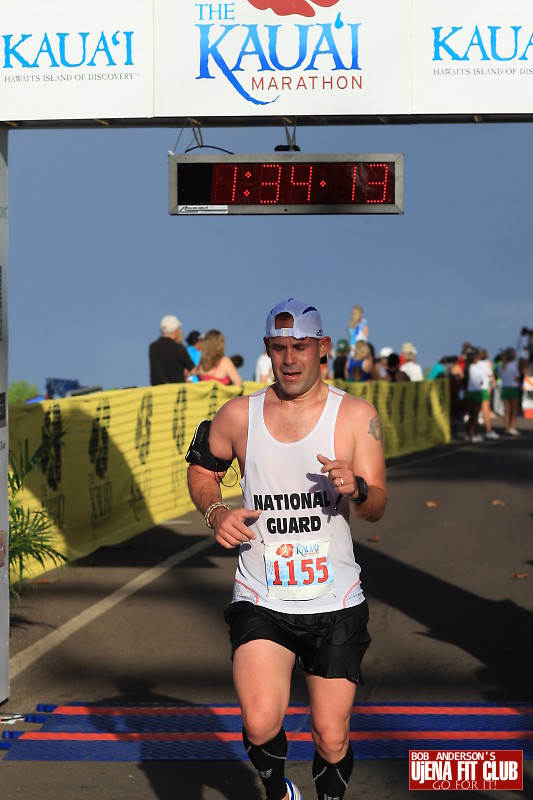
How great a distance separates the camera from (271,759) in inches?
205

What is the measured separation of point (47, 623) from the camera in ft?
33.6

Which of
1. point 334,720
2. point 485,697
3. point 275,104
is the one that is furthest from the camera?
point 485,697

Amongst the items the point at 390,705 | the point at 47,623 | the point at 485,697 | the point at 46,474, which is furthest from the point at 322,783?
the point at 46,474

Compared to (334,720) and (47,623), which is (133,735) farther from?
(47,623)

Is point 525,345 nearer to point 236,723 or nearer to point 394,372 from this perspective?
point 394,372

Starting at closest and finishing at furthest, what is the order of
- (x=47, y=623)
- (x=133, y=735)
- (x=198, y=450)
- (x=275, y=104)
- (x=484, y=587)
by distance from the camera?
(x=198, y=450) < (x=133, y=735) < (x=275, y=104) < (x=47, y=623) < (x=484, y=587)

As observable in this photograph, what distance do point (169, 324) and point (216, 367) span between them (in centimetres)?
169

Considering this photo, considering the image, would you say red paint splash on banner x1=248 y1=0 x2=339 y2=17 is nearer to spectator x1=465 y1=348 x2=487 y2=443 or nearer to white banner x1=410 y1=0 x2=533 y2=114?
white banner x1=410 y1=0 x2=533 y2=114

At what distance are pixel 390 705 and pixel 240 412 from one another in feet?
9.48

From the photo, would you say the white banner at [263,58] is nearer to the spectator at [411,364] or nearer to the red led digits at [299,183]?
the red led digits at [299,183]

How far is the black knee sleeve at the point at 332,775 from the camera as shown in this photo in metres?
5.30

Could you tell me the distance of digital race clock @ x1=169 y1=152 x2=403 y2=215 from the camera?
797 cm

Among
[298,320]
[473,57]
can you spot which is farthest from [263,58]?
[298,320]

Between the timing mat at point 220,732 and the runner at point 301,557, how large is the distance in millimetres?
1422
